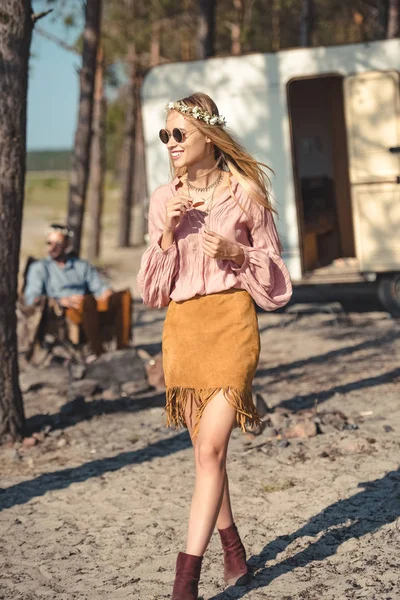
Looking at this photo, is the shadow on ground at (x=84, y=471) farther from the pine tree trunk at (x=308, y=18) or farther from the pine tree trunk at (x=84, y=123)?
the pine tree trunk at (x=308, y=18)

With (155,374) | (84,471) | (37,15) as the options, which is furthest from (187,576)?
(155,374)

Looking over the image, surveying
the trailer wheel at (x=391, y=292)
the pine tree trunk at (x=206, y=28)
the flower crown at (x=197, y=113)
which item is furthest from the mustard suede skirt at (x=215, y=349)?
the pine tree trunk at (x=206, y=28)

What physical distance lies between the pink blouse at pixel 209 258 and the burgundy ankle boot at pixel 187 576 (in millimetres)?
926

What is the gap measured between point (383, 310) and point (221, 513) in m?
7.59

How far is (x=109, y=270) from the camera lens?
16.8 metres

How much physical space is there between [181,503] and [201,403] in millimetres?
1506

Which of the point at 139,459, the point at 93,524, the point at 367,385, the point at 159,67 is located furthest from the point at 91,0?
the point at 93,524

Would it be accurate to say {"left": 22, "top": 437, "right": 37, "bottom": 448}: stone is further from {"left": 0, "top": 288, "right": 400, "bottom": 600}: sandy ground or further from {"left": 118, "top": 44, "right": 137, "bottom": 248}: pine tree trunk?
{"left": 118, "top": 44, "right": 137, "bottom": 248}: pine tree trunk

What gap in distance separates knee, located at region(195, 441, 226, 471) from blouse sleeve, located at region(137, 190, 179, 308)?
57 cm

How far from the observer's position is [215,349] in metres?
3.53

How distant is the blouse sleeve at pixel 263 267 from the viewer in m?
3.50

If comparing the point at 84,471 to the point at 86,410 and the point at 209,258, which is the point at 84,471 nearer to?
the point at 86,410

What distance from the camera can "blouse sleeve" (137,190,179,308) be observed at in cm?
351

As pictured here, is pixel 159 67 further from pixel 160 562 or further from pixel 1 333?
pixel 160 562
